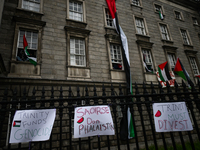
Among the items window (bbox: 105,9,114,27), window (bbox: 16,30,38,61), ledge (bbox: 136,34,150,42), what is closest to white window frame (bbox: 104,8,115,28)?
window (bbox: 105,9,114,27)

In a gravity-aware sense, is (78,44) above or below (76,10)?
below

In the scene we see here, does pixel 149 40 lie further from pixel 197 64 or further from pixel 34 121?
pixel 34 121

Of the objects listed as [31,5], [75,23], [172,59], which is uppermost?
[31,5]

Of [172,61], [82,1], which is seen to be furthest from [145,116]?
[82,1]

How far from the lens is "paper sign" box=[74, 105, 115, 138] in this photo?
248 cm

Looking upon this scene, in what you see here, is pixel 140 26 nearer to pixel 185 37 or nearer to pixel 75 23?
pixel 75 23

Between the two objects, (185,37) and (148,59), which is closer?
(148,59)

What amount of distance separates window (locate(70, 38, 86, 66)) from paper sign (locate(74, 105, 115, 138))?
761 cm

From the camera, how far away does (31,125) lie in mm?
2420

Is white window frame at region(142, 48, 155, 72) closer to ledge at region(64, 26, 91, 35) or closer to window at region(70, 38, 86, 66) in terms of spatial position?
ledge at region(64, 26, 91, 35)

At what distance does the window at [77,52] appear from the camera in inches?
393

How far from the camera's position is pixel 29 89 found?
24.9 feet

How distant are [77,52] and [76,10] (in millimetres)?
4412

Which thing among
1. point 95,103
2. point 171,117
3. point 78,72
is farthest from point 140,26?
point 95,103
